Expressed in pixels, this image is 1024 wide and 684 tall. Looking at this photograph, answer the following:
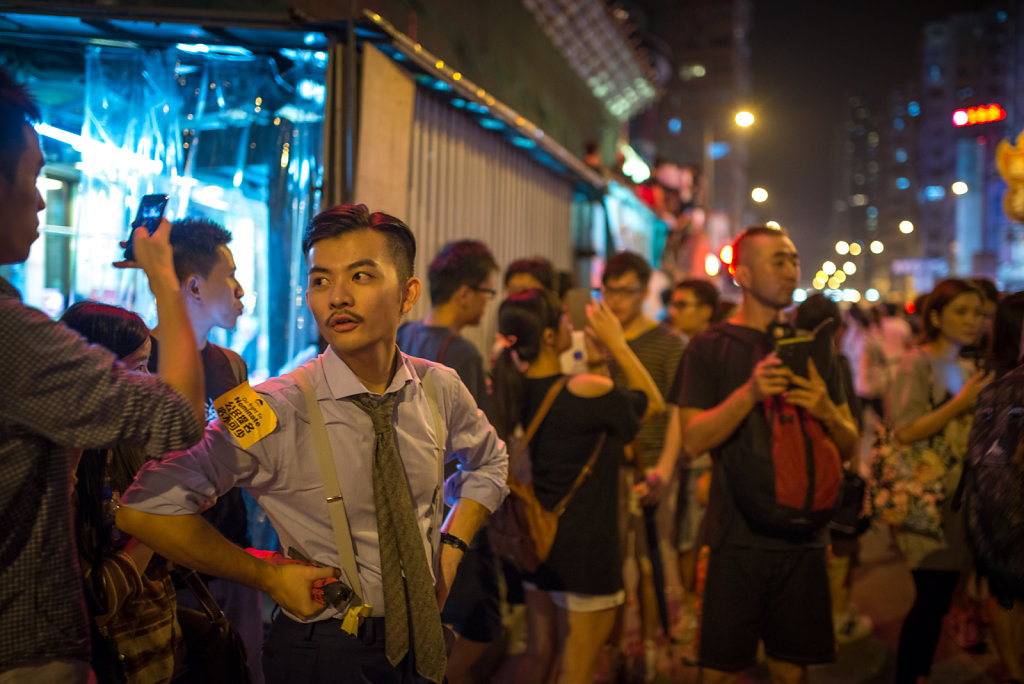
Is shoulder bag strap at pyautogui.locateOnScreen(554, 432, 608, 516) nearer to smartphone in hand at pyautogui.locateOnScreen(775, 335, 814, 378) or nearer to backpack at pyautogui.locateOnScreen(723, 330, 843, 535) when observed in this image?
backpack at pyautogui.locateOnScreen(723, 330, 843, 535)

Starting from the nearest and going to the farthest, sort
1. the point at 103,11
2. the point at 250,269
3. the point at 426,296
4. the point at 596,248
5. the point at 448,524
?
the point at 448,524
the point at 103,11
the point at 250,269
the point at 426,296
the point at 596,248

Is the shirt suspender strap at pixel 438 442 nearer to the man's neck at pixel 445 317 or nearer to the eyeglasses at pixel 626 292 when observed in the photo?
the man's neck at pixel 445 317

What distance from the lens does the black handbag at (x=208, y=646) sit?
2355 mm

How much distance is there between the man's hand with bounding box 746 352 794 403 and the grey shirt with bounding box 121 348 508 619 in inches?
65.3

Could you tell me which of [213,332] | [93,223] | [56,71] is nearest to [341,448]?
[213,332]

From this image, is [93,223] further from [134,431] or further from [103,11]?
[134,431]

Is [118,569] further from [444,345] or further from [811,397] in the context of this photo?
[811,397]

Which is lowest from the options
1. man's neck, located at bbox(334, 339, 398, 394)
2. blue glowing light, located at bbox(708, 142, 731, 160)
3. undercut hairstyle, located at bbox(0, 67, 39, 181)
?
man's neck, located at bbox(334, 339, 398, 394)

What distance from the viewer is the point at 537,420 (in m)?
3.49

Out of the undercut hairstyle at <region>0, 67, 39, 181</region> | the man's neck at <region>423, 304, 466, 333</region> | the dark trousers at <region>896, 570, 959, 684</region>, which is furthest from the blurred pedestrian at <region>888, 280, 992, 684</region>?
the undercut hairstyle at <region>0, 67, 39, 181</region>

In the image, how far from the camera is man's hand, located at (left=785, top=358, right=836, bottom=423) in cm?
321

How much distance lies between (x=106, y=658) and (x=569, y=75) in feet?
35.4

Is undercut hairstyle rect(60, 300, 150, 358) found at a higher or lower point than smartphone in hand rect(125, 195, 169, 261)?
lower

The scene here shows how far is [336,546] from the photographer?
6.28ft
